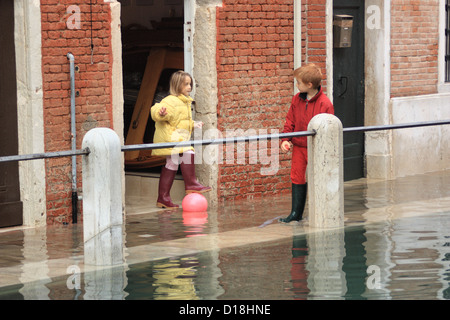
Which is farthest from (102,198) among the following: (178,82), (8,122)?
(178,82)

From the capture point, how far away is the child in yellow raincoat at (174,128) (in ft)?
40.0

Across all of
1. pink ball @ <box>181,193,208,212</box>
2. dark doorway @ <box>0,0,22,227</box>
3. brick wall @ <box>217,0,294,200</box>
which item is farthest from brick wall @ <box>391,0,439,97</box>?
dark doorway @ <box>0,0,22,227</box>

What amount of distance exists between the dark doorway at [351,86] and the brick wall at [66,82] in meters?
4.23

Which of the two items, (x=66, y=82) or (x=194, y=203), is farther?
(x=194, y=203)

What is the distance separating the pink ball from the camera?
12.0m

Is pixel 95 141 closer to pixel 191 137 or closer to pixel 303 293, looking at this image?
pixel 303 293

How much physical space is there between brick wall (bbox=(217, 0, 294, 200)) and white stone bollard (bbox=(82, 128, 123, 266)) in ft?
14.4

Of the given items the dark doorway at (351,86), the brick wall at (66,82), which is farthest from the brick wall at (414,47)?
the brick wall at (66,82)

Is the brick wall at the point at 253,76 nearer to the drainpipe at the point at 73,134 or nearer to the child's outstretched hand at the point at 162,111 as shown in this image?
the child's outstretched hand at the point at 162,111

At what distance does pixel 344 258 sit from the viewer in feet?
29.3

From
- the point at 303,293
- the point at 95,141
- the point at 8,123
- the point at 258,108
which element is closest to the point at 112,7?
the point at 8,123

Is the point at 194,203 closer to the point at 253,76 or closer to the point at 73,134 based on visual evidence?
the point at 73,134

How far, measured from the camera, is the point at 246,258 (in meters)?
8.99

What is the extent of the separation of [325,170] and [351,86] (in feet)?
16.9
